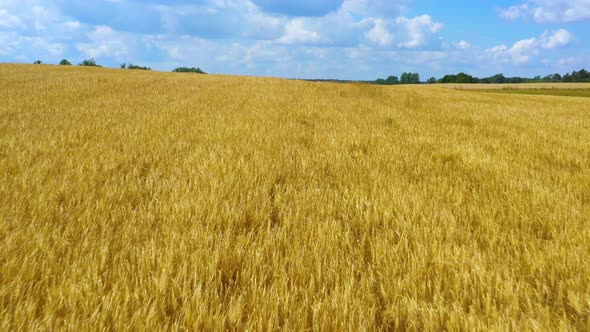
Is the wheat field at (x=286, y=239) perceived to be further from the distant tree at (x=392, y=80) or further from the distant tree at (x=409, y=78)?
the distant tree at (x=409, y=78)

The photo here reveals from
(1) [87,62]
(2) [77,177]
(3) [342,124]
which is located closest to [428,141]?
(3) [342,124]

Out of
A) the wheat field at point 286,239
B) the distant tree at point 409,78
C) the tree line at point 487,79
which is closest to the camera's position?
the wheat field at point 286,239

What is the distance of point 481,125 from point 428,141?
3.83 m

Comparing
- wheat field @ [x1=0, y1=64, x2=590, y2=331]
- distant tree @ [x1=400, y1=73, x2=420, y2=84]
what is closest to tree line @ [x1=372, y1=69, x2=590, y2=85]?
distant tree @ [x1=400, y1=73, x2=420, y2=84]

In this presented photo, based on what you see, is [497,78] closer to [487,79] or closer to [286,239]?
[487,79]

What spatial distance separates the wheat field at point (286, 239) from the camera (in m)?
1.61

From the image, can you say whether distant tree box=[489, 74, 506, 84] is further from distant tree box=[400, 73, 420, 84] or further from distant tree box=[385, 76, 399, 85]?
distant tree box=[385, 76, 399, 85]

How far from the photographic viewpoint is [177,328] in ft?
4.76

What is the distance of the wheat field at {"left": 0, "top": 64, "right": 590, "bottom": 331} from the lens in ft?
5.30

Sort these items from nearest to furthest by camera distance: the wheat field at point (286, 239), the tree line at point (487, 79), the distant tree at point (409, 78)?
1. the wheat field at point (286, 239)
2. the tree line at point (487, 79)
3. the distant tree at point (409, 78)

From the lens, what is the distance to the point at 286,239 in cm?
232

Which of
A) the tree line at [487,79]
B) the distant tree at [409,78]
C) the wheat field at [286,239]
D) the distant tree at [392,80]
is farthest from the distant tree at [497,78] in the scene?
the wheat field at [286,239]

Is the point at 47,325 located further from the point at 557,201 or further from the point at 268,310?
the point at 557,201

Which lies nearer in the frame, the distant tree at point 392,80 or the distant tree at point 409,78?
the distant tree at point 392,80
